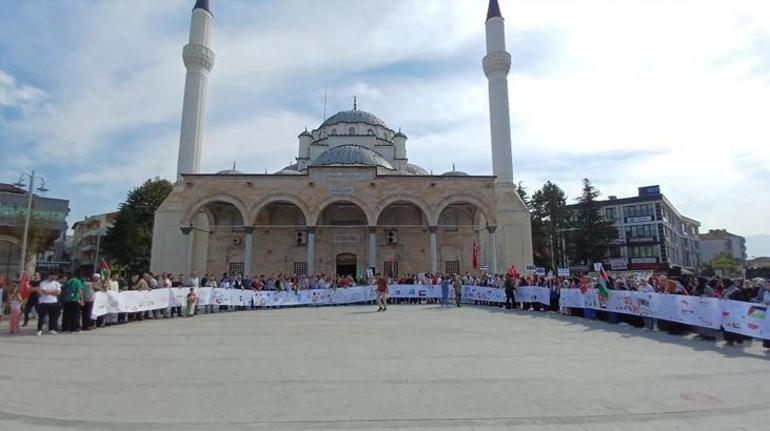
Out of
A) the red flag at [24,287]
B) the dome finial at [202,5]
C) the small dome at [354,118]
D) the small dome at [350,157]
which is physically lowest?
the red flag at [24,287]

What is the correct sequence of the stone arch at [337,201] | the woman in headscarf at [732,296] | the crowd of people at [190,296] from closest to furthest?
the woman in headscarf at [732,296], the crowd of people at [190,296], the stone arch at [337,201]

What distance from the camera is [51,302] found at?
9.87m

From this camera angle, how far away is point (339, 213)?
27.0 meters

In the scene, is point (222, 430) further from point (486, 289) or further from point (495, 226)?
point (495, 226)

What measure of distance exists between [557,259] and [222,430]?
4671 cm

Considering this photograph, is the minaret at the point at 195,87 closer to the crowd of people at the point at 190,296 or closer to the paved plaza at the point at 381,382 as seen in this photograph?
the crowd of people at the point at 190,296

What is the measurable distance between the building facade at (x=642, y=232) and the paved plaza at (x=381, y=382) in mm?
38958

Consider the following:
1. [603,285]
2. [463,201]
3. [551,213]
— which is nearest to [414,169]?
[463,201]

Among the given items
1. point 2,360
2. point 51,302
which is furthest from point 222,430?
point 51,302

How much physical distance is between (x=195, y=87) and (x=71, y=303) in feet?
64.6

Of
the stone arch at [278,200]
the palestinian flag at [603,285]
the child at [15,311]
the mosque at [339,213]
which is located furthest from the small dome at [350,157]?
the child at [15,311]

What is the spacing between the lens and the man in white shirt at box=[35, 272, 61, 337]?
9.75m

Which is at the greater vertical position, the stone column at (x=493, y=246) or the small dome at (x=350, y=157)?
the small dome at (x=350, y=157)

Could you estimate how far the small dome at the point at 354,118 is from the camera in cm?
3678
